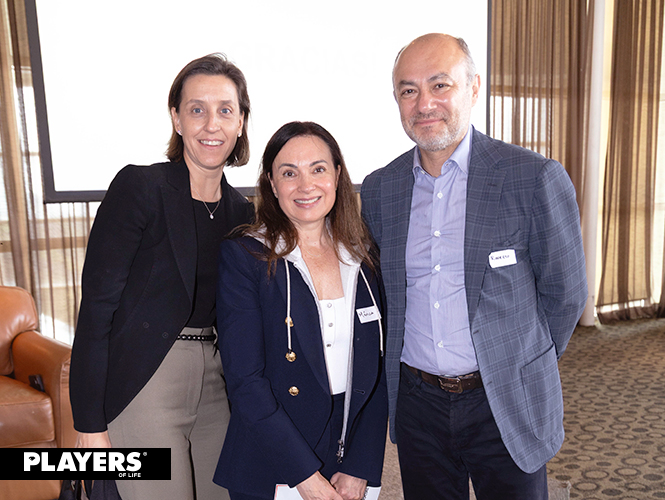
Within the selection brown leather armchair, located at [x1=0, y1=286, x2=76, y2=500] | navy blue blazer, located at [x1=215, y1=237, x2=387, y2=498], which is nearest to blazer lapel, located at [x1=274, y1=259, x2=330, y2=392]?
navy blue blazer, located at [x1=215, y1=237, x2=387, y2=498]

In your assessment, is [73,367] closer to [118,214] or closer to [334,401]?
[118,214]

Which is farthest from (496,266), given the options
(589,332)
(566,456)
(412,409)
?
(589,332)

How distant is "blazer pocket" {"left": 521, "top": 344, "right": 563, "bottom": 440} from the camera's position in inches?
66.5

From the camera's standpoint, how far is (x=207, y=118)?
1794 mm

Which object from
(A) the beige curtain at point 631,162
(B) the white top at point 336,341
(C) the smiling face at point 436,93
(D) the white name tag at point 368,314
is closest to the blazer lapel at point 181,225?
(B) the white top at point 336,341

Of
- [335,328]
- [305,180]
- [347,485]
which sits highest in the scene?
[305,180]

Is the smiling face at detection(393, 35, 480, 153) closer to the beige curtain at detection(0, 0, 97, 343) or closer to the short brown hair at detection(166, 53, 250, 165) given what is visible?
the short brown hair at detection(166, 53, 250, 165)

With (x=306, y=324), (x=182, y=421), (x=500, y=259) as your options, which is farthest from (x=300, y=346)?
(x=500, y=259)

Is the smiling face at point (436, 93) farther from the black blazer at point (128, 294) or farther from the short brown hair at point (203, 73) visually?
the black blazer at point (128, 294)

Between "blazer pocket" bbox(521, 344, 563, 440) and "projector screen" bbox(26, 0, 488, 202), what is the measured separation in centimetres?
288

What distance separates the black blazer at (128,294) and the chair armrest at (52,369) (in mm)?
1328

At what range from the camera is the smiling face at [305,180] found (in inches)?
66.3

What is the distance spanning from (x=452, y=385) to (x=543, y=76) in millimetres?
5185

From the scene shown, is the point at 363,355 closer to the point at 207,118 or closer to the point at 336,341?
the point at 336,341
